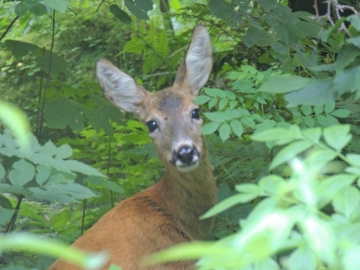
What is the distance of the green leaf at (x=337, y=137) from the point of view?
64.3 inches

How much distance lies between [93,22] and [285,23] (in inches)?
202

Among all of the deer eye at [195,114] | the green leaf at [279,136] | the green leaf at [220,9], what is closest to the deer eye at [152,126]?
the deer eye at [195,114]

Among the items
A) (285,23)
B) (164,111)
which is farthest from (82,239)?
(285,23)

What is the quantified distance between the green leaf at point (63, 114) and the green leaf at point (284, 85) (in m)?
2.48

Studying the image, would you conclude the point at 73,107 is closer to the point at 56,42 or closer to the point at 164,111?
the point at 164,111

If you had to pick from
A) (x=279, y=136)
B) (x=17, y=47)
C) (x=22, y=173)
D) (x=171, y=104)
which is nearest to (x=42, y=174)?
(x=22, y=173)

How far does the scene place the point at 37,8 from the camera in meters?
3.87

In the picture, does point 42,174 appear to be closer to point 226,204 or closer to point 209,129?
point 209,129

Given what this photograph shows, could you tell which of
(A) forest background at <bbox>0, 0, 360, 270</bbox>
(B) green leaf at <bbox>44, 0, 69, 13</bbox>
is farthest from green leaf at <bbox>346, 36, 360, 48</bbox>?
(B) green leaf at <bbox>44, 0, 69, 13</bbox>

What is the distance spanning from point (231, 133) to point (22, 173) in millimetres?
3029

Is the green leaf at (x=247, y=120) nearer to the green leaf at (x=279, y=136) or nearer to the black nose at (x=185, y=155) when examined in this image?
the black nose at (x=185, y=155)

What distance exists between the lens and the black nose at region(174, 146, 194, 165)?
396cm

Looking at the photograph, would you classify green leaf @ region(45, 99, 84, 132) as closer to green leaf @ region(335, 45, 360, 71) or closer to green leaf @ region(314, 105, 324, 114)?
green leaf @ region(314, 105, 324, 114)

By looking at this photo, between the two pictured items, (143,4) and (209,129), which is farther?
(143,4)
